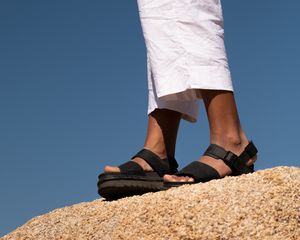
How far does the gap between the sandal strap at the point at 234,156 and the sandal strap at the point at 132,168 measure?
0.40m

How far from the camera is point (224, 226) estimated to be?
3.04 m

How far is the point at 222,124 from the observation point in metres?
3.48

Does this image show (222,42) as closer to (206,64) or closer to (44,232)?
(206,64)

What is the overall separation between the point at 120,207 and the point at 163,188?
0.26 m

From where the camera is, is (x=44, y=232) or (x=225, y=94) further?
(x=44, y=232)

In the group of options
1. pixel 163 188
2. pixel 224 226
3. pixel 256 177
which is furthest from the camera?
pixel 163 188

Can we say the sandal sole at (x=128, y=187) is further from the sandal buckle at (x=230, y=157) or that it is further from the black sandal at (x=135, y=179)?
the sandal buckle at (x=230, y=157)

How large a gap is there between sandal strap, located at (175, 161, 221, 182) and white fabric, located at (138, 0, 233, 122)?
0.37 m

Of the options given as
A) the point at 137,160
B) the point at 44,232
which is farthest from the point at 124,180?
the point at 44,232

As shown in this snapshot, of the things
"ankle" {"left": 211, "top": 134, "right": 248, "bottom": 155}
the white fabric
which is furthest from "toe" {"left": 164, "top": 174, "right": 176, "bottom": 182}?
the white fabric

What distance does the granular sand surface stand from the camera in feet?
10.0

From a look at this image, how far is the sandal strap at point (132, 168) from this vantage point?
369 centimetres

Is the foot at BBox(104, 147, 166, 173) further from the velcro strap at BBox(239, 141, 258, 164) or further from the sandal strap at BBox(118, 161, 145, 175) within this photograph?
the velcro strap at BBox(239, 141, 258, 164)

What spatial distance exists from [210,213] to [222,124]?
1.85 ft
